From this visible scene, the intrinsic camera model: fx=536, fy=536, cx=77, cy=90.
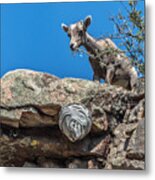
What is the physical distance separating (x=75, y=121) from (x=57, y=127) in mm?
94

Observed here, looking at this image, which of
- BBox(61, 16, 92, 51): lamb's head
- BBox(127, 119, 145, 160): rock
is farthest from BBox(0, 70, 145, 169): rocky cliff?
BBox(61, 16, 92, 51): lamb's head

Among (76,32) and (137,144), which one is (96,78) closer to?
(76,32)

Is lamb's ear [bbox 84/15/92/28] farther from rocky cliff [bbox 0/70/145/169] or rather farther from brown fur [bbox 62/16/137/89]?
rocky cliff [bbox 0/70/145/169]

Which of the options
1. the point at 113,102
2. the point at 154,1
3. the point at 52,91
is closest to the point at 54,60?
the point at 52,91

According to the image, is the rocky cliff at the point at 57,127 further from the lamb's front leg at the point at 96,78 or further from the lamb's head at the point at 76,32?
the lamb's head at the point at 76,32

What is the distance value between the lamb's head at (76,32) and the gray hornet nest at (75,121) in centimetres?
28

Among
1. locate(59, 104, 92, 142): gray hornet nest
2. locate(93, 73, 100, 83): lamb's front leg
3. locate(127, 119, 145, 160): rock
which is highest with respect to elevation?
locate(93, 73, 100, 83): lamb's front leg

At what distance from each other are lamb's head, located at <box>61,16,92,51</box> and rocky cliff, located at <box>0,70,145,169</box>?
166mm

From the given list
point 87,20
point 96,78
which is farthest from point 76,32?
point 96,78

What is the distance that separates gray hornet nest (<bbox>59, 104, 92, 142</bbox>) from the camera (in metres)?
2.43

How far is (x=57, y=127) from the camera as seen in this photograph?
247 centimetres

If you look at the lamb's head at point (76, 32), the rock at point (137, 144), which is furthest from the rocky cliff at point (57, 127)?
the lamb's head at point (76, 32)

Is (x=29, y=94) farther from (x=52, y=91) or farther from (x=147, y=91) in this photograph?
(x=147, y=91)

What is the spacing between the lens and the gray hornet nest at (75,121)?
7.98 ft
